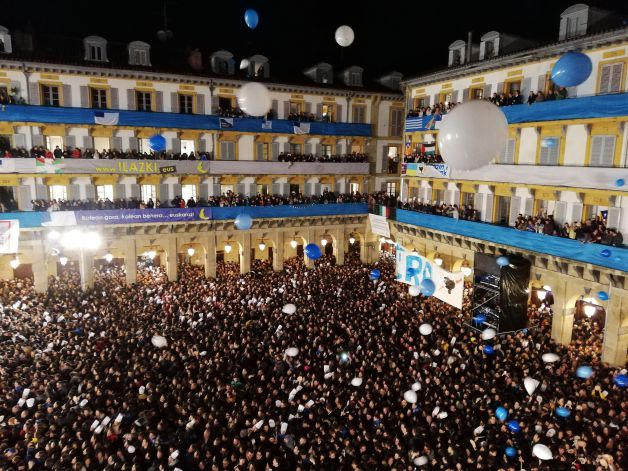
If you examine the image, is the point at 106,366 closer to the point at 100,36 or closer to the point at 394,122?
the point at 100,36

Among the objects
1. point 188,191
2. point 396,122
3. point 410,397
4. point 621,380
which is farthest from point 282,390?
point 396,122

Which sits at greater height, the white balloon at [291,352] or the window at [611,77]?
the window at [611,77]

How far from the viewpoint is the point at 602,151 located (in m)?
22.3

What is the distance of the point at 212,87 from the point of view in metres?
33.5

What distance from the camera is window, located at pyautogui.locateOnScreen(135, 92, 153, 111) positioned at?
32062 millimetres

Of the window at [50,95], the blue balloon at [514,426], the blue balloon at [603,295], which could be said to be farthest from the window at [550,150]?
the window at [50,95]

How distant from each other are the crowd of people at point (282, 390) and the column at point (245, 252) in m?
9.63

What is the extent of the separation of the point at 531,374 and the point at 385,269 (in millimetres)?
16386

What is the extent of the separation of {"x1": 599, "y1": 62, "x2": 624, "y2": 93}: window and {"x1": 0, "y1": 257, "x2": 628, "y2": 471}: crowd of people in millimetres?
11617

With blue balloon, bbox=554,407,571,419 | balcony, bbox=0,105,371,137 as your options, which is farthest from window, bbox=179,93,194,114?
blue balloon, bbox=554,407,571,419

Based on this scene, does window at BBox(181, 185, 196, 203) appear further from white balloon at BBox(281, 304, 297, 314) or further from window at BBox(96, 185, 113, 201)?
white balloon at BBox(281, 304, 297, 314)

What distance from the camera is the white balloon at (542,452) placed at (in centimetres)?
1311

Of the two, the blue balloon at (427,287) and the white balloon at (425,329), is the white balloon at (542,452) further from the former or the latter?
the blue balloon at (427,287)

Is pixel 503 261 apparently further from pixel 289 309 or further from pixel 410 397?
pixel 289 309
